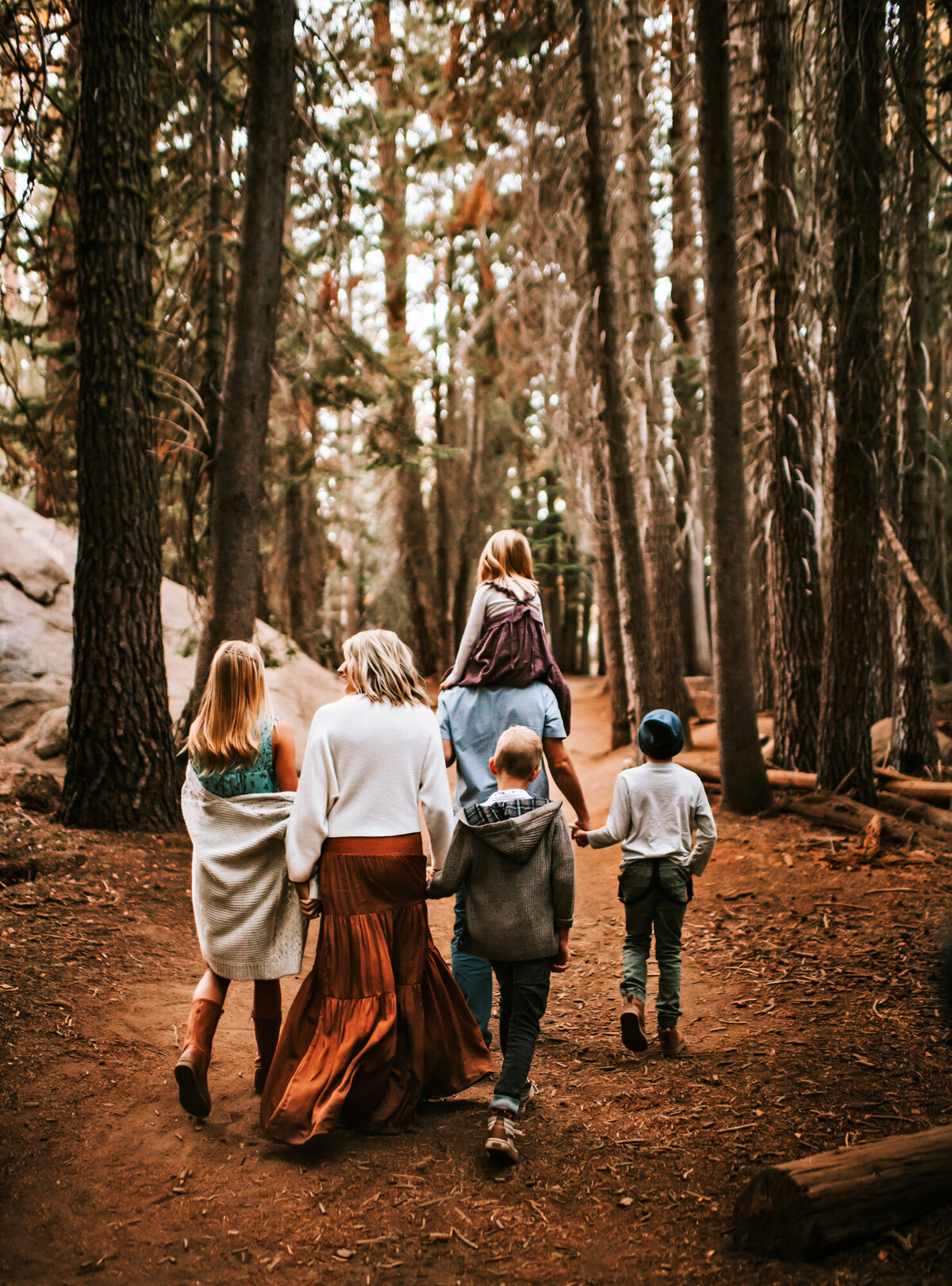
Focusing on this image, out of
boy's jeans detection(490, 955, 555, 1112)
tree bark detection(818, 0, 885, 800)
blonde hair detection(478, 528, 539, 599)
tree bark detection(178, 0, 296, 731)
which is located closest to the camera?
boy's jeans detection(490, 955, 555, 1112)

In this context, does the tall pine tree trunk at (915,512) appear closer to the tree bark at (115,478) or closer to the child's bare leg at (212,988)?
the tree bark at (115,478)

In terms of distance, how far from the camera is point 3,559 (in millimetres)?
11930

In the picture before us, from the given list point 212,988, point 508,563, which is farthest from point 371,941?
point 508,563

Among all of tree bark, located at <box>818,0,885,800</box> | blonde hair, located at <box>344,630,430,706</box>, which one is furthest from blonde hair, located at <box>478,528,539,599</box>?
tree bark, located at <box>818,0,885,800</box>

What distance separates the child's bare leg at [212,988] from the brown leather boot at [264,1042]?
0.19 m

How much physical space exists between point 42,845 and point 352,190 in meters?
8.59

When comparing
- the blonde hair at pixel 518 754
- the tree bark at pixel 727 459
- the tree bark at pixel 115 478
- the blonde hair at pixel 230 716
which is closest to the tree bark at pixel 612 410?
the tree bark at pixel 727 459

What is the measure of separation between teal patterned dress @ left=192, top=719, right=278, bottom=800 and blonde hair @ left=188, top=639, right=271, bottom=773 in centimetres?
2

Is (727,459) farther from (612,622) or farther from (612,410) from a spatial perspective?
(612,622)

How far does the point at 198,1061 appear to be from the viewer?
12.6 feet

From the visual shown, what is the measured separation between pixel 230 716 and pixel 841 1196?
9.43 ft

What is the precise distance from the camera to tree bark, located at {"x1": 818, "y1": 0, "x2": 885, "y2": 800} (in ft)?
26.9

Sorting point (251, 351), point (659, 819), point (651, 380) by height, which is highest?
point (651, 380)

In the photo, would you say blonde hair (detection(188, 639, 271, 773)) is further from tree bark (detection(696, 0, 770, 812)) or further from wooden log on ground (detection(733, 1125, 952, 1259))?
tree bark (detection(696, 0, 770, 812))
